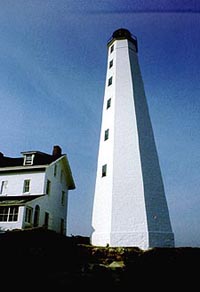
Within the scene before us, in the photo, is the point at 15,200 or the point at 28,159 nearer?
the point at 15,200

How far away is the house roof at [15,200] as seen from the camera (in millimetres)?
19914

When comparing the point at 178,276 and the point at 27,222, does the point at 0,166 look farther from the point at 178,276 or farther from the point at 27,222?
the point at 178,276

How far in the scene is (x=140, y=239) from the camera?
16.7 m

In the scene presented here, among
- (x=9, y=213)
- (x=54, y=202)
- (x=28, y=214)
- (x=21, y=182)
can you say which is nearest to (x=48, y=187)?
(x=54, y=202)

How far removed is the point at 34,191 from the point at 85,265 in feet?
32.1

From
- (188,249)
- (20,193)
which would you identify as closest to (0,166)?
(20,193)

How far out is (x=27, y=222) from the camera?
20062mm

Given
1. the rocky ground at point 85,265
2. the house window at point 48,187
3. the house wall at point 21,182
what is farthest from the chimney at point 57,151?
the rocky ground at point 85,265

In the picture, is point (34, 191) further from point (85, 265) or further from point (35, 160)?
point (85, 265)

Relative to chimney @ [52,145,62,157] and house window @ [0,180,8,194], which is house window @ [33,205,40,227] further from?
chimney @ [52,145,62,157]

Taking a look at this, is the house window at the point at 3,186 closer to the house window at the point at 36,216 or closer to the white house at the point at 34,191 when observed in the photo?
the white house at the point at 34,191

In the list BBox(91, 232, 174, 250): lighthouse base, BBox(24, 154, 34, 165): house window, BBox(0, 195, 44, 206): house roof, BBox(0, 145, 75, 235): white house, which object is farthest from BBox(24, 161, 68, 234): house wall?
BBox(91, 232, 174, 250): lighthouse base

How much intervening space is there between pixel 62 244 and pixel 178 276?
7.40m

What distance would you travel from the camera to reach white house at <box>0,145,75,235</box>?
65.6ft
